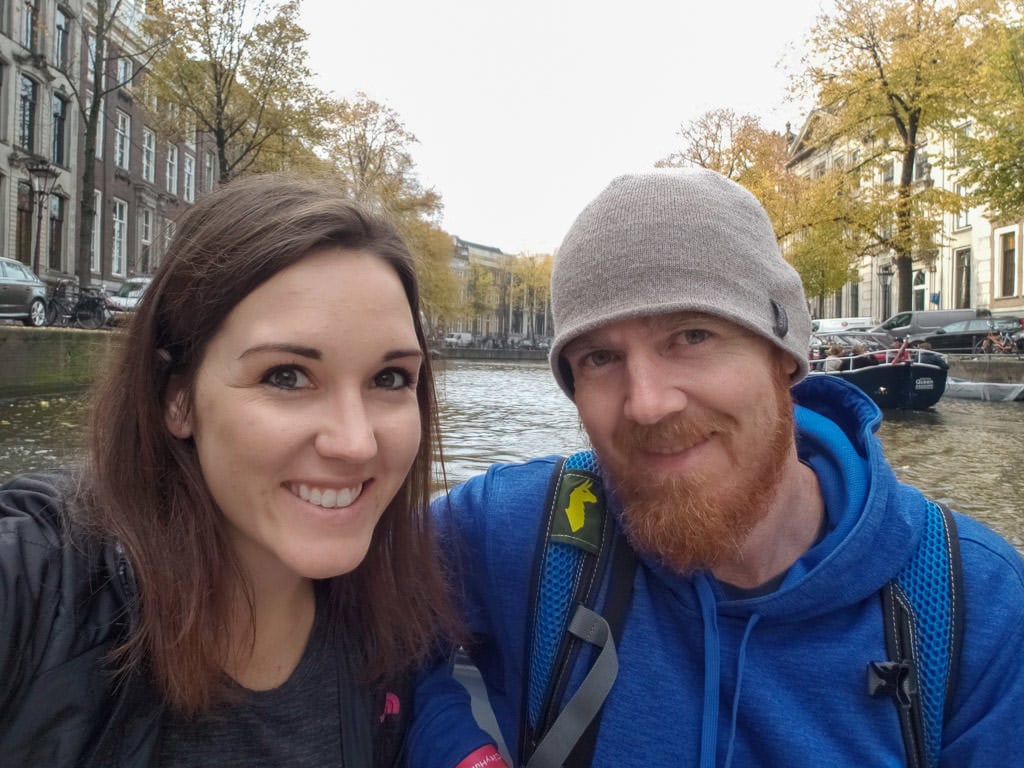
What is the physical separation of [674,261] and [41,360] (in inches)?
446

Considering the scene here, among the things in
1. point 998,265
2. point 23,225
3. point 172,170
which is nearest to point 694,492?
point 23,225

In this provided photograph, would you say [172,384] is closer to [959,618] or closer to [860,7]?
[959,618]

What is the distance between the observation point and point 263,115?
18.6 m

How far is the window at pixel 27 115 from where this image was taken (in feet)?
73.3

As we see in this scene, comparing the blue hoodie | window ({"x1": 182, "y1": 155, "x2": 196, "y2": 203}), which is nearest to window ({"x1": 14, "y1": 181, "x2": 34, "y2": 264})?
window ({"x1": 182, "y1": 155, "x2": 196, "y2": 203})

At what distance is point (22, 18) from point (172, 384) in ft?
85.0

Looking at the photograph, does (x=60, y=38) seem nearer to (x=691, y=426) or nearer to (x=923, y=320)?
(x=923, y=320)

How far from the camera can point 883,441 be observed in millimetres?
8578

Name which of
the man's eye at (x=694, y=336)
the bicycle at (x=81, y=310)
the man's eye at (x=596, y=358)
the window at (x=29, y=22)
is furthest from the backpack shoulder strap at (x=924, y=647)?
the window at (x=29, y=22)

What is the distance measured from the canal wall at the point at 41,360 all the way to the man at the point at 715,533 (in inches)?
353

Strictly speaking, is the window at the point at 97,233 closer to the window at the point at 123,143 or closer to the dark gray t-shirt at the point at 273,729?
the window at the point at 123,143

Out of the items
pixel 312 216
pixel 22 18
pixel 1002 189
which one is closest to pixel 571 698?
pixel 312 216

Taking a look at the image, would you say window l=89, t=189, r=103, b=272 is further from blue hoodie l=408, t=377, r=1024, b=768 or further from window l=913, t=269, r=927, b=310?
window l=913, t=269, r=927, b=310

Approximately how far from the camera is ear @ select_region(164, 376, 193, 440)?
4.54 ft
